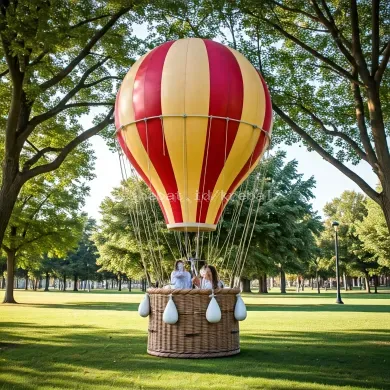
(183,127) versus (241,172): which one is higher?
(183,127)

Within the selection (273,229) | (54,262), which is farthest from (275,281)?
(273,229)

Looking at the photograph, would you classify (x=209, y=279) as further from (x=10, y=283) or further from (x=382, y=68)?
(x=10, y=283)

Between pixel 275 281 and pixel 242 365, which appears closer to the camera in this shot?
pixel 242 365

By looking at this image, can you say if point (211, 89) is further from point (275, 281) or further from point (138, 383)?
point (275, 281)

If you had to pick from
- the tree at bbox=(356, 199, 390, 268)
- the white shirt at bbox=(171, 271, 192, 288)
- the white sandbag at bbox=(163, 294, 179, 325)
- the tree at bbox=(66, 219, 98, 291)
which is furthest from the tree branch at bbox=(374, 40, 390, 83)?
the tree at bbox=(66, 219, 98, 291)

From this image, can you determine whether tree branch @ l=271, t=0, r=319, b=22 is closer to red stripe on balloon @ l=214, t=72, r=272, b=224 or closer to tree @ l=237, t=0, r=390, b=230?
tree @ l=237, t=0, r=390, b=230

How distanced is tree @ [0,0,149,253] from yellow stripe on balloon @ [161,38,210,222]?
318 centimetres

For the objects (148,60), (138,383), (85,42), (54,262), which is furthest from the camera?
(54,262)

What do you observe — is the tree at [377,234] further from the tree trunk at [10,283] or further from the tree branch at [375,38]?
the tree branch at [375,38]

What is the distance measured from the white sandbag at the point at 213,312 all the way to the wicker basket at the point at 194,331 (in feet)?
0.52

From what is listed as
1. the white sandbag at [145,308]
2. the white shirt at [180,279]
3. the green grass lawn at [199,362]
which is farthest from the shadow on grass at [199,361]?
the white shirt at [180,279]

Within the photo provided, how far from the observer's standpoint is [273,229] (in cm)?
3212

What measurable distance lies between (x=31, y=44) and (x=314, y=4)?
23.8 feet

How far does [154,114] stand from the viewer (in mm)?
9719
